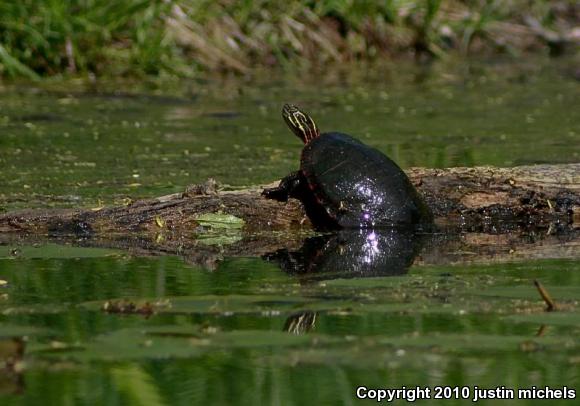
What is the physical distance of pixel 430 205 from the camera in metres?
4.97

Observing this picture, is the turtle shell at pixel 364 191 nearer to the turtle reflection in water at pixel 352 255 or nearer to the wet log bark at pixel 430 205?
the turtle reflection in water at pixel 352 255

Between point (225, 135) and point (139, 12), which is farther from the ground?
point (139, 12)

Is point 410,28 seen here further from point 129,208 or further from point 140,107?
point 129,208

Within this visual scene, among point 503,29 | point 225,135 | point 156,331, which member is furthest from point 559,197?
point 503,29

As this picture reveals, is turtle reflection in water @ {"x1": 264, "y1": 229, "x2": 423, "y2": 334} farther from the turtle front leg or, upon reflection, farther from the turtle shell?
the turtle front leg

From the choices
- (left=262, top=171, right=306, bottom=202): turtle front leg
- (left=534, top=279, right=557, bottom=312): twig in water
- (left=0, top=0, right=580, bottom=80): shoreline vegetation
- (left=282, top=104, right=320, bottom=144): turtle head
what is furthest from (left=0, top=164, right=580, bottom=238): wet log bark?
(left=0, top=0, right=580, bottom=80): shoreline vegetation

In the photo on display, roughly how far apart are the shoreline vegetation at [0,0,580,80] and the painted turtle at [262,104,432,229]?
195 inches

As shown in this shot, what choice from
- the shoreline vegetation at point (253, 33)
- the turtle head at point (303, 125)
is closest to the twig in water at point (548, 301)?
the turtle head at point (303, 125)

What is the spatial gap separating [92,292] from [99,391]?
3.18 feet

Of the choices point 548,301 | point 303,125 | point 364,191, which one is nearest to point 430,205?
point 364,191

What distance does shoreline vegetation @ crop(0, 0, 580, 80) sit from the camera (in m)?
9.73

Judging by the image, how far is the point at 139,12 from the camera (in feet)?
32.8

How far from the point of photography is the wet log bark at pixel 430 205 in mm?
4871

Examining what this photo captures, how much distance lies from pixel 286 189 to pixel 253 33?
6.45m
